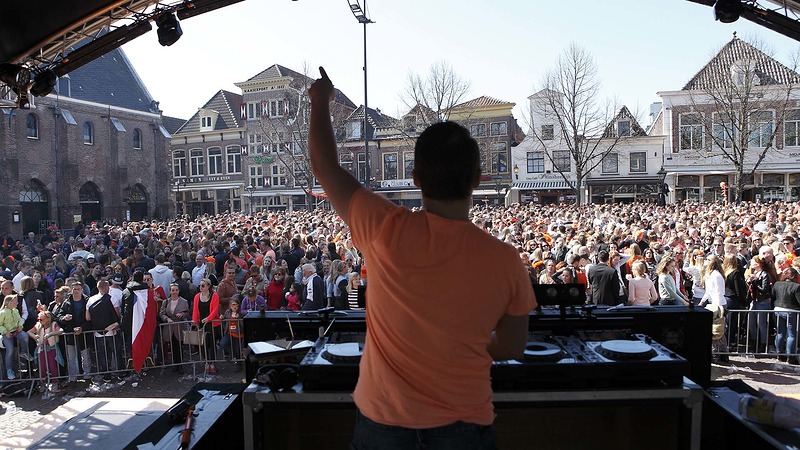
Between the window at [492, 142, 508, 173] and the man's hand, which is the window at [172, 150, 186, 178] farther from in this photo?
the man's hand

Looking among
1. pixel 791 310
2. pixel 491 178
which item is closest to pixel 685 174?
pixel 491 178

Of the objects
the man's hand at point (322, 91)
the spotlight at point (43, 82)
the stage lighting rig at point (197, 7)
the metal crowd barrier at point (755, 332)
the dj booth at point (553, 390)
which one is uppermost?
the stage lighting rig at point (197, 7)

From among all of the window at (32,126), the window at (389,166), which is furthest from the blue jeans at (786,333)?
the window at (389,166)

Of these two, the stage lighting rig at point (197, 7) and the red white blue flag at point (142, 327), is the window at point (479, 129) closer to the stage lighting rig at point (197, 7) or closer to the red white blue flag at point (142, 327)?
the stage lighting rig at point (197, 7)

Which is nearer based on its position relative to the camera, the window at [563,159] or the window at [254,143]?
the window at [563,159]

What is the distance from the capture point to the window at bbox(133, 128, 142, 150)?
40.9 m

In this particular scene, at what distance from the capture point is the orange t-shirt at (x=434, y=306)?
1.69m

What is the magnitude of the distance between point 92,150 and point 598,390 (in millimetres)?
40841

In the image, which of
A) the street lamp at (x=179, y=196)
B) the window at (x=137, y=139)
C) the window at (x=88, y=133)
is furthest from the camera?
the street lamp at (x=179, y=196)

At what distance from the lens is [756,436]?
251 cm

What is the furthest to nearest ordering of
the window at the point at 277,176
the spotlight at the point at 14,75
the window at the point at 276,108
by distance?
the window at the point at 277,176
the window at the point at 276,108
the spotlight at the point at 14,75

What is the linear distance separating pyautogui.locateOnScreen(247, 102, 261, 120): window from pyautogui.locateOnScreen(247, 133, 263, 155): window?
1321 millimetres

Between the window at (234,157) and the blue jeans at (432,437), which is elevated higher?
the window at (234,157)

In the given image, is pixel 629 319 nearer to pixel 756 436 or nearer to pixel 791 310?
pixel 756 436
